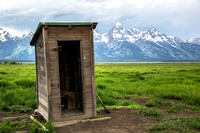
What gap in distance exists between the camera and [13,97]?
13.6 m

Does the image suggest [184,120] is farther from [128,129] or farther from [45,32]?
[45,32]

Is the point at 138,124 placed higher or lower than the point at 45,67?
lower

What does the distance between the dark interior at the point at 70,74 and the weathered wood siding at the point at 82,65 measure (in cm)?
176

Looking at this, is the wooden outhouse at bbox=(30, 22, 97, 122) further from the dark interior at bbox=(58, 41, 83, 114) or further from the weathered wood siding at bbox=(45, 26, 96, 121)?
the dark interior at bbox=(58, 41, 83, 114)

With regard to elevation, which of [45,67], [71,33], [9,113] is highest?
[71,33]

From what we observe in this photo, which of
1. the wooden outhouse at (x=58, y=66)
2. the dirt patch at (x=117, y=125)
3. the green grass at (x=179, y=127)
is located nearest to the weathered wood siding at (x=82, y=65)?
the wooden outhouse at (x=58, y=66)

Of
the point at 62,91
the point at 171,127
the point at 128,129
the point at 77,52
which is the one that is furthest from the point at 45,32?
the point at 171,127

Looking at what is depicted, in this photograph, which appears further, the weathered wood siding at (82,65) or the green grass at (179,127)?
the weathered wood siding at (82,65)

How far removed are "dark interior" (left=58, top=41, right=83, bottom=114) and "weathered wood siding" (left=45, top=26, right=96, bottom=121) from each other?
1.76 m

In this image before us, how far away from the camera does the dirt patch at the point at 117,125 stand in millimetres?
7961

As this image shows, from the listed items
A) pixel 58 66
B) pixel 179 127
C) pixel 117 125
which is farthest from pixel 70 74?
pixel 179 127

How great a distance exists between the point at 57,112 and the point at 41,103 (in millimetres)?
1605

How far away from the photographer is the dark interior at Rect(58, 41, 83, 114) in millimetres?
11070

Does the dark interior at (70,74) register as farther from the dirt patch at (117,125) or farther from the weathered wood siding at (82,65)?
the dirt patch at (117,125)
